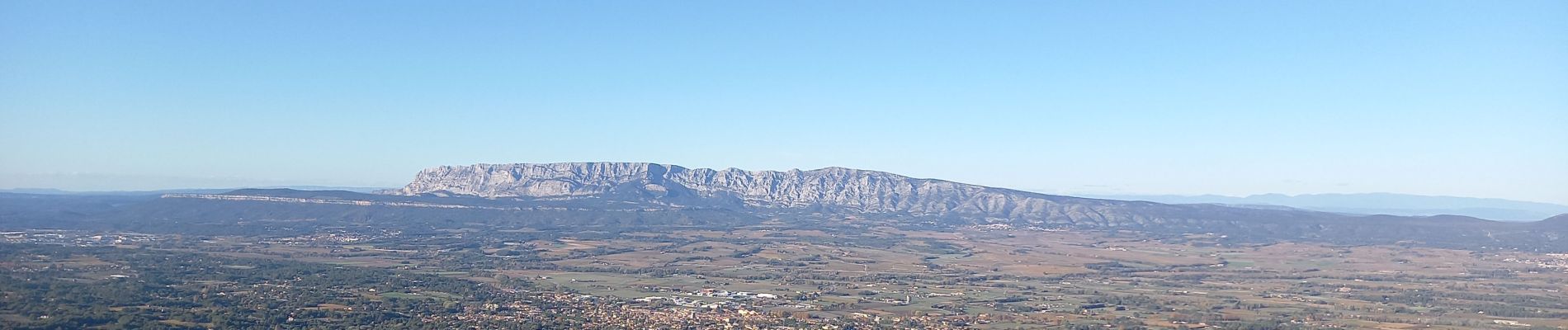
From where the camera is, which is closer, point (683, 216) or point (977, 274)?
point (977, 274)

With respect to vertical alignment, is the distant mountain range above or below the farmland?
above

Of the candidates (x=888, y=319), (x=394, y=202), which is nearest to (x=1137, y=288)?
(x=888, y=319)

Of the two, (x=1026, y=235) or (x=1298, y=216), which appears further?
(x=1298, y=216)

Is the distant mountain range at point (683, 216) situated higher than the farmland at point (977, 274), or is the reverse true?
the distant mountain range at point (683, 216)

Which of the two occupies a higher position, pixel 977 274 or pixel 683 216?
pixel 683 216

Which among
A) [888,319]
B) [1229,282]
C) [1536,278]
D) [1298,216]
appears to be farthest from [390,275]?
[1298,216]

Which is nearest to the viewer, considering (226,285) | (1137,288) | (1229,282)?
(226,285)

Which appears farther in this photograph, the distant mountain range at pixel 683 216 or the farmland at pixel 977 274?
the distant mountain range at pixel 683 216

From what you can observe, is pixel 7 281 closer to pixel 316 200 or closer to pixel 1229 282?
pixel 1229 282

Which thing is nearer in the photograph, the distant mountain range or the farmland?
the farmland

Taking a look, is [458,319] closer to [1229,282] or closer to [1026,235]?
[1229,282]

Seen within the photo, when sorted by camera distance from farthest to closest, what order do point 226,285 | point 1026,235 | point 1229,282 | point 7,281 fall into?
point 1026,235
point 1229,282
point 226,285
point 7,281
